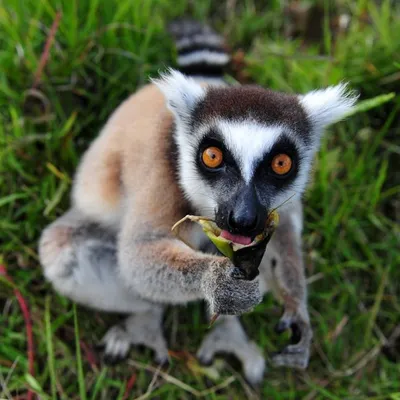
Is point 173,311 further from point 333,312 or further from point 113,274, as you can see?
point 333,312

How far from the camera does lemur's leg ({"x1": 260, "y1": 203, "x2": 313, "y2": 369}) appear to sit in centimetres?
305

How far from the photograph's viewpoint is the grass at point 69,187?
3.53 meters

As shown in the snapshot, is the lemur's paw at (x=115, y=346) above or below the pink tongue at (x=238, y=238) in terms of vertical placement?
below

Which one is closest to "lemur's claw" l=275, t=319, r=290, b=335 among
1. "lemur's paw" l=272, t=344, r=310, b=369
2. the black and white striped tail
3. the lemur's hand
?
"lemur's paw" l=272, t=344, r=310, b=369

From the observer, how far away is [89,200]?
3.40m

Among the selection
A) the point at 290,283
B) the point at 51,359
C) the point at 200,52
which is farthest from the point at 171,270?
the point at 200,52

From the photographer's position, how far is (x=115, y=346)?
141 inches

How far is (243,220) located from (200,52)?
2043 mm

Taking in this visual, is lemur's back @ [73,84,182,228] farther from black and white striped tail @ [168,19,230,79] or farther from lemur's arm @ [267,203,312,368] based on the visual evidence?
lemur's arm @ [267,203,312,368]

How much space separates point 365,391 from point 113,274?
190cm

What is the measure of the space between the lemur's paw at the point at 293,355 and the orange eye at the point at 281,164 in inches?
43.5

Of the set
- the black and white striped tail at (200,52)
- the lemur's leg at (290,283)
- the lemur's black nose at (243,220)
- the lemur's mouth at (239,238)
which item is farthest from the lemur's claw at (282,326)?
the black and white striped tail at (200,52)

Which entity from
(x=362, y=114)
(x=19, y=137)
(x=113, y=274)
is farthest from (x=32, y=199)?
(x=362, y=114)

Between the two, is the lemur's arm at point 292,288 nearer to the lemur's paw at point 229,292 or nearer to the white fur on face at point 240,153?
the white fur on face at point 240,153
